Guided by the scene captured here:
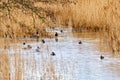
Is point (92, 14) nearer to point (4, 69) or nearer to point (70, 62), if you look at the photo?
point (70, 62)

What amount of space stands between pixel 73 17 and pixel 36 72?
6.83 metres

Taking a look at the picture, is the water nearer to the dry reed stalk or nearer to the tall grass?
the dry reed stalk

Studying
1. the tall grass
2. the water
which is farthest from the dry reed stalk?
the tall grass

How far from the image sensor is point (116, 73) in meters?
9.09

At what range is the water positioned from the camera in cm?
838

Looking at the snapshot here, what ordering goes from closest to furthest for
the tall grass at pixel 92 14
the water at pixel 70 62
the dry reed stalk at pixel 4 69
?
1. the dry reed stalk at pixel 4 69
2. the water at pixel 70 62
3. the tall grass at pixel 92 14

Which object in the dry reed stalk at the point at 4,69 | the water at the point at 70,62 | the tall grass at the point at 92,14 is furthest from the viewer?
the tall grass at the point at 92,14

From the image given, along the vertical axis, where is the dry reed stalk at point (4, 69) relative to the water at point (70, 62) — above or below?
above

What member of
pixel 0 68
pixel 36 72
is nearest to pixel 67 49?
pixel 36 72

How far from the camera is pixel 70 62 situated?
9.95 meters

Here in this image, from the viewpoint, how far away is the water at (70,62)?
8.38 meters

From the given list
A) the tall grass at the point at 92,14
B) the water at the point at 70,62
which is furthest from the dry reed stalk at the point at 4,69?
the tall grass at the point at 92,14

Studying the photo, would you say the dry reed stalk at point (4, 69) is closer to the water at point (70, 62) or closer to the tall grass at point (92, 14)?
the water at point (70, 62)

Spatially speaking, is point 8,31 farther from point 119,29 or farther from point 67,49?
point 119,29
